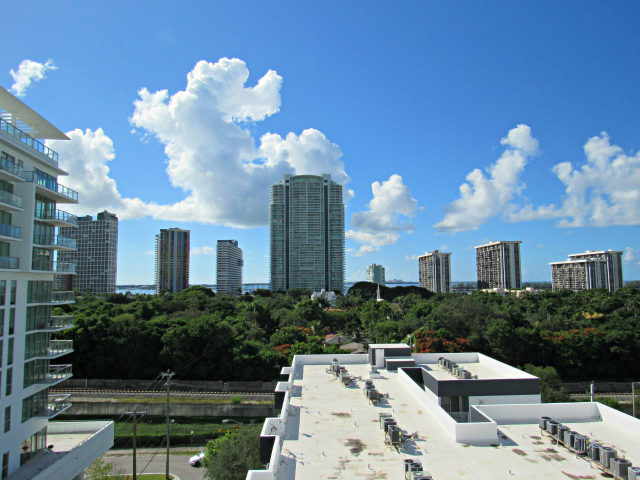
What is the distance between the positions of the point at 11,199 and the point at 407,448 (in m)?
19.6

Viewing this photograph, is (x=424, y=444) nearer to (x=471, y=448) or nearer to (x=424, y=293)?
(x=471, y=448)

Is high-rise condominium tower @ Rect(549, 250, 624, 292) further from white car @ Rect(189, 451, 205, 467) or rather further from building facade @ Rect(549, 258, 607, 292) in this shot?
white car @ Rect(189, 451, 205, 467)

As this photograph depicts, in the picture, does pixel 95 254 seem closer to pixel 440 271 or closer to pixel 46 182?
pixel 46 182

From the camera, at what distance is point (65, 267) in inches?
780

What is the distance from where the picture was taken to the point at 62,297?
67.6ft

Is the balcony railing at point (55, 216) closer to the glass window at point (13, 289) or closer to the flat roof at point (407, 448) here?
the glass window at point (13, 289)

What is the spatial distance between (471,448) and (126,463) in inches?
998

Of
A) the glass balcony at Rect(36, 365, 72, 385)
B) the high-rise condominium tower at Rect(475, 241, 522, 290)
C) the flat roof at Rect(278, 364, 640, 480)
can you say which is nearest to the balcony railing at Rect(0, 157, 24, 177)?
the glass balcony at Rect(36, 365, 72, 385)

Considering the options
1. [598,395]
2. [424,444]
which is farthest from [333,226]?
[424,444]

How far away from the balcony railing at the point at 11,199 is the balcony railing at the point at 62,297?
546cm

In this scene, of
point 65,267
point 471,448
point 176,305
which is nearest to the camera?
point 471,448

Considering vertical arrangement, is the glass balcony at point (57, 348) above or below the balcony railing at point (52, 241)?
below

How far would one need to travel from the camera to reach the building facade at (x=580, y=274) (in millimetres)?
154750

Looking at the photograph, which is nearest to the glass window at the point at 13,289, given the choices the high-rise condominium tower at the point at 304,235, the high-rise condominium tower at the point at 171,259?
the high-rise condominium tower at the point at 304,235
